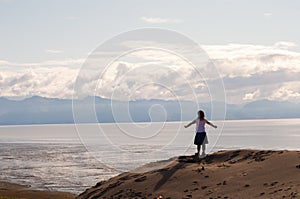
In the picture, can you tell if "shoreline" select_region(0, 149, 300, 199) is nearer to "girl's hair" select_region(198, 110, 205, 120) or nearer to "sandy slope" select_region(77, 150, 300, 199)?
"sandy slope" select_region(77, 150, 300, 199)

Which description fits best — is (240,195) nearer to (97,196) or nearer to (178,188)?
(178,188)

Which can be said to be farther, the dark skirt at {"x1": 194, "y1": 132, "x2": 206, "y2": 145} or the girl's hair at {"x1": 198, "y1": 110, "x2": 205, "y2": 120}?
the dark skirt at {"x1": 194, "y1": 132, "x2": 206, "y2": 145}

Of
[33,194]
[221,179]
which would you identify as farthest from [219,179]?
[33,194]

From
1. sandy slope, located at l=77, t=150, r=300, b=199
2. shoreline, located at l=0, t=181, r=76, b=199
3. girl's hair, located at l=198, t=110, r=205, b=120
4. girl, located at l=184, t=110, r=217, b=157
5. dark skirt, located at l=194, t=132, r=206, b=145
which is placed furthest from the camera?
shoreline, located at l=0, t=181, r=76, b=199

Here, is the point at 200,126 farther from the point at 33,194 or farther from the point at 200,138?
the point at 33,194

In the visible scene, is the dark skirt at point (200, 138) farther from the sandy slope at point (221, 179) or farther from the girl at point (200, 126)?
the sandy slope at point (221, 179)

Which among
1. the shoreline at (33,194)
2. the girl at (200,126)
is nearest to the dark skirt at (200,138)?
the girl at (200,126)

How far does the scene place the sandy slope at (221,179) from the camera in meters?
20.6

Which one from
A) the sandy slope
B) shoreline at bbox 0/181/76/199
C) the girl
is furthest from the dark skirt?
shoreline at bbox 0/181/76/199

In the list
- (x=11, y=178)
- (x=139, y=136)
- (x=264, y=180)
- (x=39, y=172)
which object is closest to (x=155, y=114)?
(x=139, y=136)

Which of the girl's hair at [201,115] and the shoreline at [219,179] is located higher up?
the girl's hair at [201,115]

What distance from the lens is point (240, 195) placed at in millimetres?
20266

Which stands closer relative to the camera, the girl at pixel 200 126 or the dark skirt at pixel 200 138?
the girl at pixel 200 126

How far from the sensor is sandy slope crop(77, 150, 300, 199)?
2059 cm
